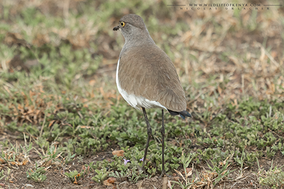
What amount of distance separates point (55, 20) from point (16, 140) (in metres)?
3.21

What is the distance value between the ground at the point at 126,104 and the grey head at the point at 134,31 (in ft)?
3.29

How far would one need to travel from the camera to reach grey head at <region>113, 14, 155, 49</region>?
385 centimetres

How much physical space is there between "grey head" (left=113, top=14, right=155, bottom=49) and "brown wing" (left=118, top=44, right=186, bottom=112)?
253mm

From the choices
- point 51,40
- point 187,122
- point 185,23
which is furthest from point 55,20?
point 187,122

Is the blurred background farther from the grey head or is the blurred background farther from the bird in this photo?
the bird

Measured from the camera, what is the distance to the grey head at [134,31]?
3.85 metres

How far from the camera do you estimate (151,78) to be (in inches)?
128

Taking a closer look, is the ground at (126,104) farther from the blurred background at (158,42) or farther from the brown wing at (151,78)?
the brown wing at (151,78)

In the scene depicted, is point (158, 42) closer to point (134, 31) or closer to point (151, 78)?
point (134, 31)

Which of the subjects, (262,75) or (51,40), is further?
(51,40)

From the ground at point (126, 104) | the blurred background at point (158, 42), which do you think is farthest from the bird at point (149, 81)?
the blurred background at point (158, 42)

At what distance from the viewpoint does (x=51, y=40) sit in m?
6.30

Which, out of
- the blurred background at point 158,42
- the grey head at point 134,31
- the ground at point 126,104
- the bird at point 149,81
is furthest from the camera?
the blurred background at point 158,42

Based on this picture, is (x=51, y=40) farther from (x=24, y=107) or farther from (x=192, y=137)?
(x=192, y=137)
